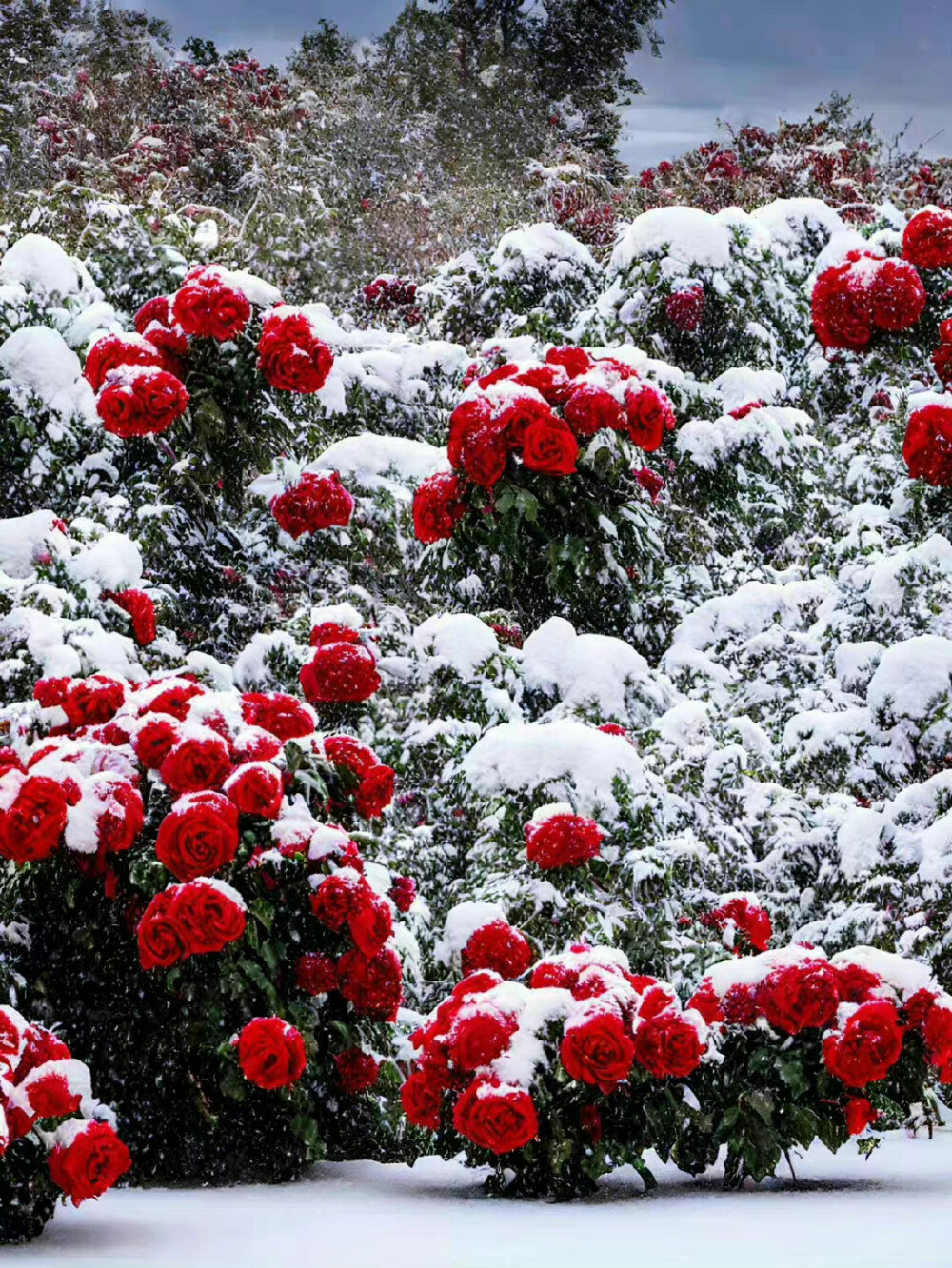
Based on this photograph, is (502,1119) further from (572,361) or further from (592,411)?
(572,361)

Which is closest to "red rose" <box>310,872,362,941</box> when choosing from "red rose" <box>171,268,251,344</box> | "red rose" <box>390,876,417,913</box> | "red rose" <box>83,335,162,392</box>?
"red rose" <box>390,876,417,913</box>

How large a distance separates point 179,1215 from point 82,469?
2752 mm

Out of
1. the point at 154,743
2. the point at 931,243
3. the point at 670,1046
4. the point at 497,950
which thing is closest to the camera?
the point at 670,1046

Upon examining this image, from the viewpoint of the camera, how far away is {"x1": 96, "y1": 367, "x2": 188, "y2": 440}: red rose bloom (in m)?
→ 4.61

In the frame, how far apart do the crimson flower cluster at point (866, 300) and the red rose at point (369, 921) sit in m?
2.48

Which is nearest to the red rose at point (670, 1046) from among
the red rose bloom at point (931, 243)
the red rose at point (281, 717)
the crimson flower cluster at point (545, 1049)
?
the crimson flower cluster at point (545, 1049)

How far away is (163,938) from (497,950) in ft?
2.48

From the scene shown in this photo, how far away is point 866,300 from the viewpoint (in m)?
4.84

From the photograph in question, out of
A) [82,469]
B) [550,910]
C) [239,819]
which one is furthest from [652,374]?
[239,819]

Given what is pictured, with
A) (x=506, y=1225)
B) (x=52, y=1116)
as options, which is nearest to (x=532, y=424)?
(x=506, y=1225)

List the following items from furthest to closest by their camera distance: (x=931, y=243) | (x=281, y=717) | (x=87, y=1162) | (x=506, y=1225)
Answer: (x=931, y=243)
(x=281, y=717)
(x=506, y=1225)
(x=87, y=1162)

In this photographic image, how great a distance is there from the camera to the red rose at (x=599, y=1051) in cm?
294

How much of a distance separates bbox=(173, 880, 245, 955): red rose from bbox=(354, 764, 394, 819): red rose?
1.72 ft

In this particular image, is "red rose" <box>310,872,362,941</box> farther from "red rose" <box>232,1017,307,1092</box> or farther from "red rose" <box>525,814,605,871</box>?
"red rose" <box>525,814,605,871</box>
